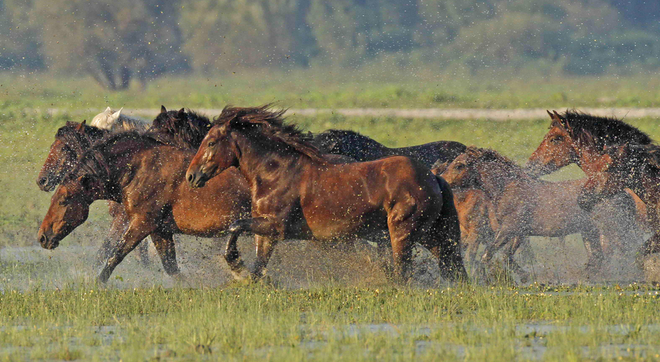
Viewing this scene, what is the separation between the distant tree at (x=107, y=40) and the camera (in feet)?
172

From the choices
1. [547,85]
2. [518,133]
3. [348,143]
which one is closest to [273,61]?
[547,85]

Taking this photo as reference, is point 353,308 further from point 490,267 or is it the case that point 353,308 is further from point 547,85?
point 547,85

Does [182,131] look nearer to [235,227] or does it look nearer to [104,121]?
[235,227]

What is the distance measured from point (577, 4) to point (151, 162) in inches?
2357

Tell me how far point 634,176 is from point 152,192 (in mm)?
4882

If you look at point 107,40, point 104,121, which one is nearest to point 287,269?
point 104,121

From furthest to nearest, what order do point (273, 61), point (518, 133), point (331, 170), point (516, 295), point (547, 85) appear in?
point (273, 61) → point (547, 85) → point (518, 133) → point (331, 170) → point (516, 295)

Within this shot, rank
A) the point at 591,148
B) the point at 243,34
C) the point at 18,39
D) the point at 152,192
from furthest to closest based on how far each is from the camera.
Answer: the point at 18,39 < the point at 243,34 < the point at 591,148 < the point at 152,192

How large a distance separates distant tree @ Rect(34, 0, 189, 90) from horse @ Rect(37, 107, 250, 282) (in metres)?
39.9

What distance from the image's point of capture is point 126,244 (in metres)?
10.6

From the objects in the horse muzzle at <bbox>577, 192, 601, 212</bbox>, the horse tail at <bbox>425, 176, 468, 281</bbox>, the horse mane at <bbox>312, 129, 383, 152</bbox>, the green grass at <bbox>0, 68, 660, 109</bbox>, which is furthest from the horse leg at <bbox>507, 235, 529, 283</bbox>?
the green grass at <bbox>0, 68, 660, 109</bbox>

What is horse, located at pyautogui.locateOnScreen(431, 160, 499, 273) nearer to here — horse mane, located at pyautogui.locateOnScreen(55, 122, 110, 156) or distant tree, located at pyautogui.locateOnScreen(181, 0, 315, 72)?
horse mane, located at pyautogui.locateOnScreen(55, 122, 110, 156)

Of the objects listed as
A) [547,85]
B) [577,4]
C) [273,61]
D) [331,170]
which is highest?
[577,4]

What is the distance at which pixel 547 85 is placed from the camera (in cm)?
4131
